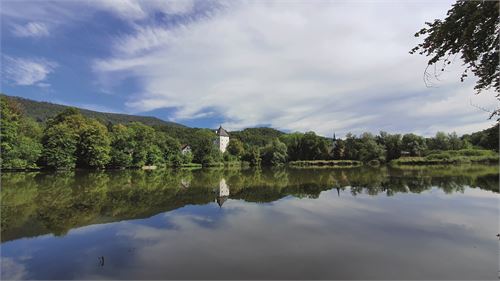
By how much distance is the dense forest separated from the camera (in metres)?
35.3

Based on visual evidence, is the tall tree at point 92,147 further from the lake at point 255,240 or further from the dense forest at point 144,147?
the lake at point 255,240

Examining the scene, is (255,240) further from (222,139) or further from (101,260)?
(222,139)

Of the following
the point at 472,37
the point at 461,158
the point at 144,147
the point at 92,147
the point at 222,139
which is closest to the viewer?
the point at 472,37

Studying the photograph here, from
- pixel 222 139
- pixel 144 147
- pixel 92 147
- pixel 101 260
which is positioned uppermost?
pixel 222 139

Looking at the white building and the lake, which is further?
the white building

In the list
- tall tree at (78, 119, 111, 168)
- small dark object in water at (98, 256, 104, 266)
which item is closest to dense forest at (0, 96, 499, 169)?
tall tree at (78, 119, 111, 168)

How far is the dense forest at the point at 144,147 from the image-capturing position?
1389 inches

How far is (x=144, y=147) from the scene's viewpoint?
54188 millimetres

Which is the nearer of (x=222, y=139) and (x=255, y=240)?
(x=255, y=240)

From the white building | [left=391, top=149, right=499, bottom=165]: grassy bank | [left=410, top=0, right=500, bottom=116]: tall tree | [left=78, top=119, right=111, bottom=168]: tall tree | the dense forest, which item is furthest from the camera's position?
the white building

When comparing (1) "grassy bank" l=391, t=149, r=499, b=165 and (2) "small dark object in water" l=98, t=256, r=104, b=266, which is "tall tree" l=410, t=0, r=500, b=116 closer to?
(2) "small dark object in water" l=98, t=256, r=104, b=266

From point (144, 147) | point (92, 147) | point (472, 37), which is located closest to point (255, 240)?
point (472, 37)

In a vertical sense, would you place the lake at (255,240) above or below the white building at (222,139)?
below

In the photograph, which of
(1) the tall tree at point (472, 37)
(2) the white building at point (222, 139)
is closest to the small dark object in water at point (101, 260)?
(1) the tall tree at point (472, 37)
